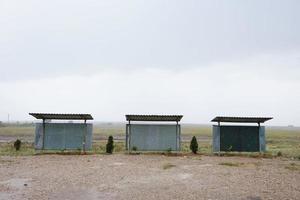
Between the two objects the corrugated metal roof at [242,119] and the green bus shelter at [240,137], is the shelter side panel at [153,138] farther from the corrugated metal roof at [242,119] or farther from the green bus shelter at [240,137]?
the corrugated metal roof at [242,119]

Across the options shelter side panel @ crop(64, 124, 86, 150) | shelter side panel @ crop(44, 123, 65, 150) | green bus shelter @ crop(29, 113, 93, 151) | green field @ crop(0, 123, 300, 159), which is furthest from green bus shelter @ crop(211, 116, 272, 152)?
shelter side panel @ crop(44, 123, 65, 150)

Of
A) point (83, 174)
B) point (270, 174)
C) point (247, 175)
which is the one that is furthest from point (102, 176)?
point (270, 174)

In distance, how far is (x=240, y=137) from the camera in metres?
26.8

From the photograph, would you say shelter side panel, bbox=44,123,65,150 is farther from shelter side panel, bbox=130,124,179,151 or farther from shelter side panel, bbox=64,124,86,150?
shelter side panel, bbox=130,124,179,151

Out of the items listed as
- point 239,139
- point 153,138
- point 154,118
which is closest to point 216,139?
point 239,139

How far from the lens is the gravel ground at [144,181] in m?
11.3

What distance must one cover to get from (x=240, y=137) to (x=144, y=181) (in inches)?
579

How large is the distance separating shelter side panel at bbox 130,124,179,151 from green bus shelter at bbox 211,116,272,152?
3219 millimetres

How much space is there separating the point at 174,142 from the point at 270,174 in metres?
11.7

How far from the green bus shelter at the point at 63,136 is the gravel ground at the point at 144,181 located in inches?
266

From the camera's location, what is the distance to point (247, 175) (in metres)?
15.6

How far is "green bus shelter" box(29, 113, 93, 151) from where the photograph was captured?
87.1 feet

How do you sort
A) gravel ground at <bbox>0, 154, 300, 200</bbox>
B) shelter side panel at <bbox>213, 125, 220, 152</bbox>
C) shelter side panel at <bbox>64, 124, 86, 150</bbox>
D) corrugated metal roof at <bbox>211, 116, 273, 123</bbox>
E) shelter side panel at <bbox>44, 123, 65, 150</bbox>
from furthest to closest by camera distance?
shelter side panel at <bbox>64, 124, 86, 150</bbox>
shelter side panel at <bbox>44, 123, 65, 150</bbox>
shelter side panel at <bbox>213, 125, 220, 152</bbox>
corrugated metal roof at <bbox>211, 116, 273, 123</bbox>
gravel ground at <bbox>0, 154, 300, 200</bbox>

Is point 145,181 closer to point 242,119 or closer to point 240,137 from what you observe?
point 242,119
